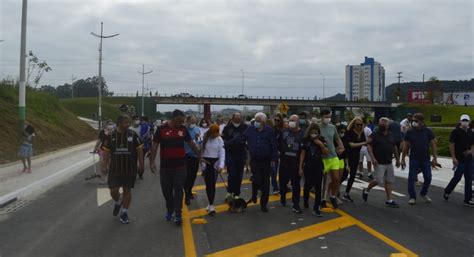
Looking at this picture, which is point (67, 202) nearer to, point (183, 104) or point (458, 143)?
point (458, 143)

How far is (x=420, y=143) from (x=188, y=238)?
540 centimetres

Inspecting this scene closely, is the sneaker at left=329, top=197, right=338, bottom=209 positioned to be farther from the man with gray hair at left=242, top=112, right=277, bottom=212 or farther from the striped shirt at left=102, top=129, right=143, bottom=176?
the striped shirt at left=102, top=129, right=143, bottom=176

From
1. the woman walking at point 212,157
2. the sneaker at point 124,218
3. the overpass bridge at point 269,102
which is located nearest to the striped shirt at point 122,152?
the sneaker at point 124,218

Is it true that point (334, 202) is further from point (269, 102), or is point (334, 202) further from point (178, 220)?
point (269, 102)

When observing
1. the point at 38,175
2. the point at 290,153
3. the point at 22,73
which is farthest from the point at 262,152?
the point at 22,73

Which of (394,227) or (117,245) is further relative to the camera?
(394,227)

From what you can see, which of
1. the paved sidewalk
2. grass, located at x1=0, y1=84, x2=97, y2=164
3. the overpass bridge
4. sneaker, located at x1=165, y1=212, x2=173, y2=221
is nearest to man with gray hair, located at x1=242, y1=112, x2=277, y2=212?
sneaker, located at x1=165, y1=212, x2=173, y2=221

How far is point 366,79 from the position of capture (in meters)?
166

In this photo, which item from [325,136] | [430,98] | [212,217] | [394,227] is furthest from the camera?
[430,98]

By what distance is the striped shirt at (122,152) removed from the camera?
305 inches

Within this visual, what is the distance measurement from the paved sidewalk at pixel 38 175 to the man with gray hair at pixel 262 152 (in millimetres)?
5226

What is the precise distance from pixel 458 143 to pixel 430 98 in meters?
124

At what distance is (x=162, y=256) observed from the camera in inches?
235

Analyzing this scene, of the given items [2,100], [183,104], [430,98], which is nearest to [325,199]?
[2,100]
